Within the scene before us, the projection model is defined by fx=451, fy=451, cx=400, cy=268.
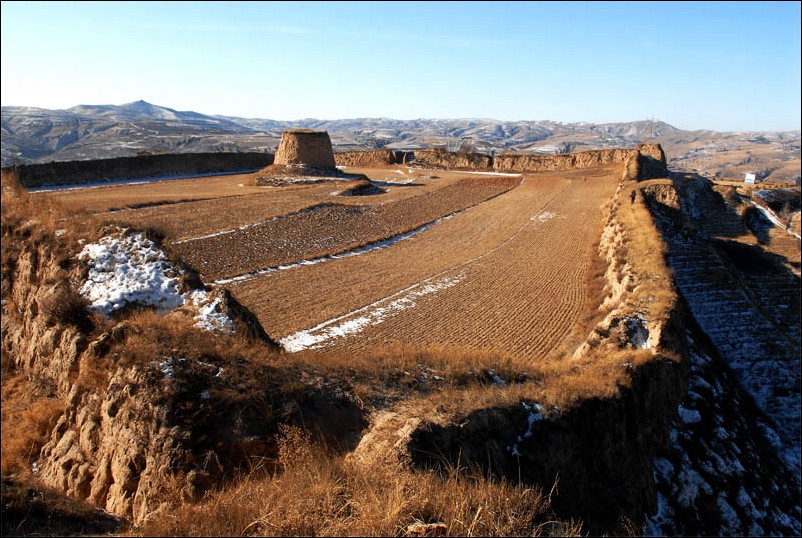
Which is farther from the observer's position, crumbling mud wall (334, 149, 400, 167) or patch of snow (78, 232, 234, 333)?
crumbling mud wall (334, 149, 400, 167)

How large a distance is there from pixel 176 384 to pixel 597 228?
23.1 m

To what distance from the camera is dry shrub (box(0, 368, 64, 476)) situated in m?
5.77

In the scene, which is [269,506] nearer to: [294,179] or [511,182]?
[294,179]

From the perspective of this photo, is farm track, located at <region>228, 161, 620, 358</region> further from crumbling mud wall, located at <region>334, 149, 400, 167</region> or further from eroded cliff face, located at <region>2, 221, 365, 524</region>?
crumbling mud wall, located at <region>334, 149, 400, 167</region>

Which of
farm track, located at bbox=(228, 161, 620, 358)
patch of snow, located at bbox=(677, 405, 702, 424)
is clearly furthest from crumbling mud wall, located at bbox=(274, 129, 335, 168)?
patch of snow, located at bbox=(677, 405, 702, 424)

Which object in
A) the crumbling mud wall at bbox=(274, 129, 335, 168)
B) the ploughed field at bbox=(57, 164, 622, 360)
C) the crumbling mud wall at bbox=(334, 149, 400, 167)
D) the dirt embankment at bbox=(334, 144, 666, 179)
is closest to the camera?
the ploughed field at bbox=(57, 164, 622, 360)

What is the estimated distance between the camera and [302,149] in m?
41.2

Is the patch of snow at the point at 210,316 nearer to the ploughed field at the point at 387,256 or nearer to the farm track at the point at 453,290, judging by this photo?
the ploughed field at the point at 387,256

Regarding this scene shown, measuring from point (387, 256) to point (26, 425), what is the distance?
1462cm

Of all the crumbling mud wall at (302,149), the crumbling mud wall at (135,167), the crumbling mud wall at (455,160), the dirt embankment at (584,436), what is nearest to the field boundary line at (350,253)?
the dirt embankment at (584,436)

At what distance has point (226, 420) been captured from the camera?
16.8ft

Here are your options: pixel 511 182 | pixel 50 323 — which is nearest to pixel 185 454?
pixel 50 323

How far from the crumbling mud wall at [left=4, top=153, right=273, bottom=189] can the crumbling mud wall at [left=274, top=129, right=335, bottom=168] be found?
826 cm

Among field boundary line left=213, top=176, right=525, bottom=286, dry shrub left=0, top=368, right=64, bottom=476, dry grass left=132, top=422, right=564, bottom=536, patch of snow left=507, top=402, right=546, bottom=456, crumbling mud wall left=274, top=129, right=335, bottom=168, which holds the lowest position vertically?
field boundary line left=213, top=176, right=525, bottom=286
